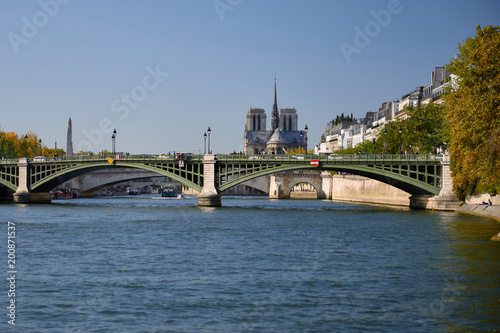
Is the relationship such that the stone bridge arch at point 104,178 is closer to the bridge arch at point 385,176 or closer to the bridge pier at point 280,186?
the bridge pier at point 280,186

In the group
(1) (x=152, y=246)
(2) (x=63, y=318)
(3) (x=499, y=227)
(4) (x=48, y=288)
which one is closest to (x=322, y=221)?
(3) (x=499, y=227)

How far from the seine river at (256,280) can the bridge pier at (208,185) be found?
31959 mm

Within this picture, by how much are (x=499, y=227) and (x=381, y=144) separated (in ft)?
181

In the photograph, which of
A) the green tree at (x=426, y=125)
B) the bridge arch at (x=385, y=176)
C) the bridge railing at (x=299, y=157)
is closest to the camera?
the bridge arch at (x=385, y=176)

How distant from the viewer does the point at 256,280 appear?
2866 cm

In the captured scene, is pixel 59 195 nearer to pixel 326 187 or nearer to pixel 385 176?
pixel 326 187

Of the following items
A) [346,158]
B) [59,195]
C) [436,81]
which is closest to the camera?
[346,158]

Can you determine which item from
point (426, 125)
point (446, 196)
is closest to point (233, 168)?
point (426, 125)

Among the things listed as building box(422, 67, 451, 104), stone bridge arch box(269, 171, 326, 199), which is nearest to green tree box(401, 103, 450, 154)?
building box(422, 67, 451, 104)

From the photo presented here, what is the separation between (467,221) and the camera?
2228 inches

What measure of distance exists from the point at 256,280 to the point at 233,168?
55223mm

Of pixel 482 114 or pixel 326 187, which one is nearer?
pixel 482 114

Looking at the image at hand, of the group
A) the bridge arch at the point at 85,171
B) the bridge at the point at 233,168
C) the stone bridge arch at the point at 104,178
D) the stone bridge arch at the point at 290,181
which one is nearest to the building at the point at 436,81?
the bridge at the point at 233,168

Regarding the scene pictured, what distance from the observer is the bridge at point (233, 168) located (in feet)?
246
